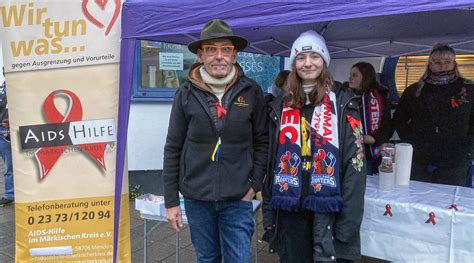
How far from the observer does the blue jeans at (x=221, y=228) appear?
6.70 ft

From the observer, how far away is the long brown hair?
1.86 meters

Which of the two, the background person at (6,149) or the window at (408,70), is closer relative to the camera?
the background person at (6,149)

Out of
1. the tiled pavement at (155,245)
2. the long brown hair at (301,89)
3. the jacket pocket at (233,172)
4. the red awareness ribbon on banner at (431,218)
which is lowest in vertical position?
the tiled pavement at (155,245)

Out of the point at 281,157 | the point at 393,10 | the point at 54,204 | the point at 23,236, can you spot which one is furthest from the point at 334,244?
the point at 23,236

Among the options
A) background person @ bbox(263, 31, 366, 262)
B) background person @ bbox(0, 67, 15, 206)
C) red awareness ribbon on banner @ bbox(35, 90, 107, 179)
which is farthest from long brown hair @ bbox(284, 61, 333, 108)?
background person @ bbox(0, 67, 15, 206)

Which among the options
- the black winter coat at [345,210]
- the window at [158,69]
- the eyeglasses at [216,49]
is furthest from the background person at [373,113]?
the window at [158,69]

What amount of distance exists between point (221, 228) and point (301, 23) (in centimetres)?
116

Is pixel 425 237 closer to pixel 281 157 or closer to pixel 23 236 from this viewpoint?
pixel 281 157

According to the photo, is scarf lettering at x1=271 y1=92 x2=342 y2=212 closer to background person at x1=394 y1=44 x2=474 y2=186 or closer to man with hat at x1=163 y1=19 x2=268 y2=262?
man with hat at x1=163 y1=19 x2=268 y2=262

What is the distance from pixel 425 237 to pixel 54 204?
2.32m

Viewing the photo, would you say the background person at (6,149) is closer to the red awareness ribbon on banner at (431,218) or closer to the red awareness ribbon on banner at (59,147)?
the red awareness ribbon on banner at (59,147)

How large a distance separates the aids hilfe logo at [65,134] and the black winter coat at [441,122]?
2.21m

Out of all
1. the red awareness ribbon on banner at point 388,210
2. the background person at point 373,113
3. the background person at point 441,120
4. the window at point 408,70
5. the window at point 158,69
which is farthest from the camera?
the window at point 408,70

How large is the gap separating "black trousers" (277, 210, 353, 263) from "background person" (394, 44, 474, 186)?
145 centimetres
